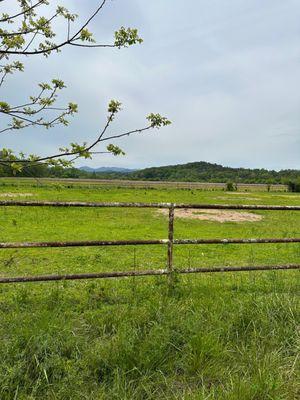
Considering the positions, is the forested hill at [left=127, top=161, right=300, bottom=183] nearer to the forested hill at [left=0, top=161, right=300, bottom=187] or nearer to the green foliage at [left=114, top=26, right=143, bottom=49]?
the forested hill at [left=0, top=161, right=300, bottom=187]

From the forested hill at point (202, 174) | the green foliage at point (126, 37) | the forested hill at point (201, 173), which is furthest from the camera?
the forested hill at point (201, 173)

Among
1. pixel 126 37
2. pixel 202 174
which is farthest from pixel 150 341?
pixel 202 174

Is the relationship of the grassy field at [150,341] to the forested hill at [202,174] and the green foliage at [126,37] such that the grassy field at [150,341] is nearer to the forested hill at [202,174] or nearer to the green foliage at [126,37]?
the green foliage at [126,37]

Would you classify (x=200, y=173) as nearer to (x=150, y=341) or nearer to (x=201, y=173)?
(x=201, y=173)

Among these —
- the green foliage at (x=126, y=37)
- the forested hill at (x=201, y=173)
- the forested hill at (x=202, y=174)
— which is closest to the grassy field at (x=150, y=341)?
the green foliage at (x=126, y=37)

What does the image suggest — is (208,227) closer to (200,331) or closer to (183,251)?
(183,251)

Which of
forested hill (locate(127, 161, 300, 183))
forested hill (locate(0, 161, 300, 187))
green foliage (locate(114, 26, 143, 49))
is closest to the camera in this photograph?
green foliage (locate(114, 26, 143, 49))

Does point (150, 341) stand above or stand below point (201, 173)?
below

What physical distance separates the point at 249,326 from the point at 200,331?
0.61 metres

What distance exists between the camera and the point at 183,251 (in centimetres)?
998

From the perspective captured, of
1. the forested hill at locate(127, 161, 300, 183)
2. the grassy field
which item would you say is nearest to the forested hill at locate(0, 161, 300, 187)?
the forested hill at locate(127, 161, 300, 183)

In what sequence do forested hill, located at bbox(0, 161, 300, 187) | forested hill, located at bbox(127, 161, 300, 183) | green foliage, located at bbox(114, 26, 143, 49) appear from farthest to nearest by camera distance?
forested hill, located at bbox(127, 161, 300, 183) → forested hill, located at bbox(0, 161, 300, 187) → green foliage, located at bbox(114, 26, 143, 49)

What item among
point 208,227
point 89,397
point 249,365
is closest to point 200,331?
point 249,365

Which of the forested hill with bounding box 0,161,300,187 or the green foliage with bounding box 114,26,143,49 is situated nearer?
the green foliage with bounding box 114,26,143,49
